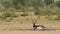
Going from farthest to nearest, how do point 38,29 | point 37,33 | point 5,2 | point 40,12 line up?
1. point 5,2
2. point 40,12
3. point 38,29
4. point 37,33

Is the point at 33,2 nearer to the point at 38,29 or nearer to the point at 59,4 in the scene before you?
the point at 59,4

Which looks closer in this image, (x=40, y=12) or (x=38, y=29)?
(x=38, y=29)

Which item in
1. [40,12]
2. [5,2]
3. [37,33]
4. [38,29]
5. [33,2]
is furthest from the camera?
[5,2]

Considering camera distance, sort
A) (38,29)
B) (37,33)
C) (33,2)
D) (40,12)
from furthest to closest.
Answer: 1. (33,2)
2. (40,12)
3. (38,29)
4. (37,33)

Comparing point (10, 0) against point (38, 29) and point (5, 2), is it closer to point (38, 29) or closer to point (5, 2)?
point (5, 2)

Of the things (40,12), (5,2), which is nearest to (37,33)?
(40,12)

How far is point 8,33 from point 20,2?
34.7 meters

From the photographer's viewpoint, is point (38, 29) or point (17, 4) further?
point (17, 4)

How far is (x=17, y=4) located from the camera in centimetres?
5231

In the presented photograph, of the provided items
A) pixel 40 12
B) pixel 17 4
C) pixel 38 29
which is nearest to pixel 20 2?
pixel 17 4

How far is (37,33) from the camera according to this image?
58.2ft

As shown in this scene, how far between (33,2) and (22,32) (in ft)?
108

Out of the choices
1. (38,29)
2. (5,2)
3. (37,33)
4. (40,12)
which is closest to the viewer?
(37,33)

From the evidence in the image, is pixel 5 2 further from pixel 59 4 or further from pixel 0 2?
pixel 59 4
